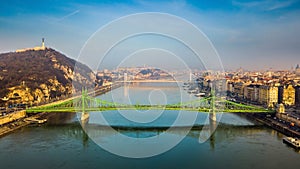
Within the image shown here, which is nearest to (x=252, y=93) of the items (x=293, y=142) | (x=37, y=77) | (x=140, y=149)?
(x=293, y=142)

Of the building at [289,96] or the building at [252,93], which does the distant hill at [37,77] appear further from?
the building at [289,96]

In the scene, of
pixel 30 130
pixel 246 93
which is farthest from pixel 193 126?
pixel 246 93

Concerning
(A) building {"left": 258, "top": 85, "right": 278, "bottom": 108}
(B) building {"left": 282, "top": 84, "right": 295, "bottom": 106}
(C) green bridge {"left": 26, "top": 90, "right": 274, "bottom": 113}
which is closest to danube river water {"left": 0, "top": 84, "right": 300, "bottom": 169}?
(C) green bridge {"left": 26, "top": 90, "right": 274, "bottom": 113}

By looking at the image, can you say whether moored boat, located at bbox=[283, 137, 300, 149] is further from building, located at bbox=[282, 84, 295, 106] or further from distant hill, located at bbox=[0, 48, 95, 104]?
distant hill, located at bbox=[0, 48, 95, 104]

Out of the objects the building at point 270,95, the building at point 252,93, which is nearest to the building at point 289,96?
the building at point 270,95

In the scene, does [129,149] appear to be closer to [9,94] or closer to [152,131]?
[152,131]

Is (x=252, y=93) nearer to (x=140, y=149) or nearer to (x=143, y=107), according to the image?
(x=143, y=107)
